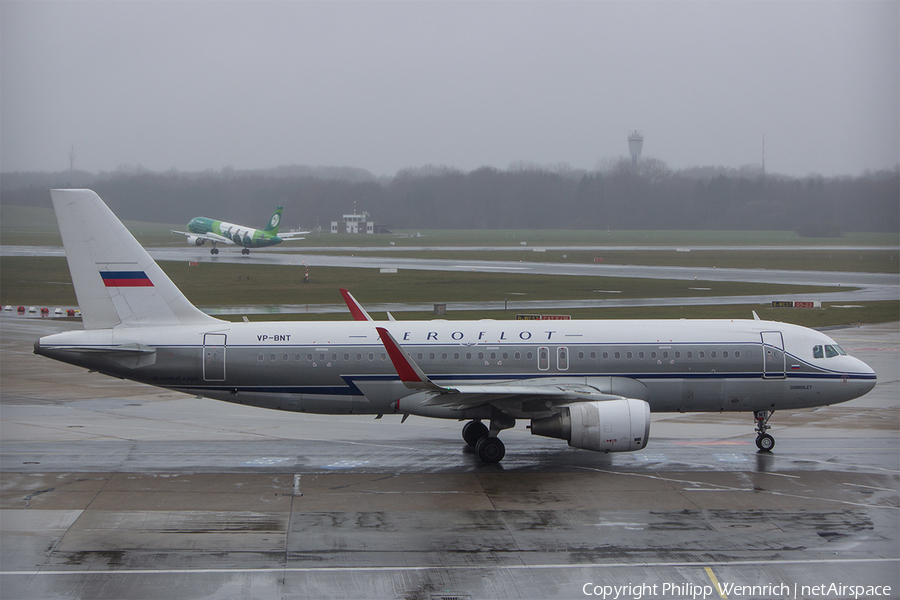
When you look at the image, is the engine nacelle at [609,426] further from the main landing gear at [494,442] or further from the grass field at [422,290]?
the grass field at [422,290]

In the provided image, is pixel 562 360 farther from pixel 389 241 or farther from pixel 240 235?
pixel 389 241

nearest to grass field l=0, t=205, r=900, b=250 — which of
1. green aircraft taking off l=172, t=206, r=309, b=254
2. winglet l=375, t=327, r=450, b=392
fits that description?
green aircraft taking off l=172, t=206, r=309, b=254

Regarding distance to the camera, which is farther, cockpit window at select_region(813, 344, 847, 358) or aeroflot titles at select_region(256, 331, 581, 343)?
cockpit window at select_region(813, 344, 847, 358)

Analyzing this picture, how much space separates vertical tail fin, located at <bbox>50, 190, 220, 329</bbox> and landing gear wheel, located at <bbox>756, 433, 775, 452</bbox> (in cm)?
1795

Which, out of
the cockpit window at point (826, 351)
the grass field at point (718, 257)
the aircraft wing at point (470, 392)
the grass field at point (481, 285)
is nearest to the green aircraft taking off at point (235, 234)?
the grass field at point (718, 257)

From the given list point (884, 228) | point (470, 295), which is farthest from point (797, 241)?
point (470, 295)

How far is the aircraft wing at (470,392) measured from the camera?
21.2 metres

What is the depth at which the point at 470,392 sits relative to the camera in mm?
21844

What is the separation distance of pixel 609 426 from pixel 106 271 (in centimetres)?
1527

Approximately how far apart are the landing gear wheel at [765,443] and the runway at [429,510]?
1.56 feet

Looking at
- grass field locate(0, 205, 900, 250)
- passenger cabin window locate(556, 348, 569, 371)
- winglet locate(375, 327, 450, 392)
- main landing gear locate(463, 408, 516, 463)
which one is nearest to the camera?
winglet locate(375, 327, 450, 392)

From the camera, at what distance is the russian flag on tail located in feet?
79.5

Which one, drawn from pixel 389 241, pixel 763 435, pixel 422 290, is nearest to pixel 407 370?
pixel 763 435

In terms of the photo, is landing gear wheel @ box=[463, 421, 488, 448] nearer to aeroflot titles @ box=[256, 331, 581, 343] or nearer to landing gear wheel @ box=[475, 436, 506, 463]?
landing gear wheel @ box=[475, 436, 506, 463]
